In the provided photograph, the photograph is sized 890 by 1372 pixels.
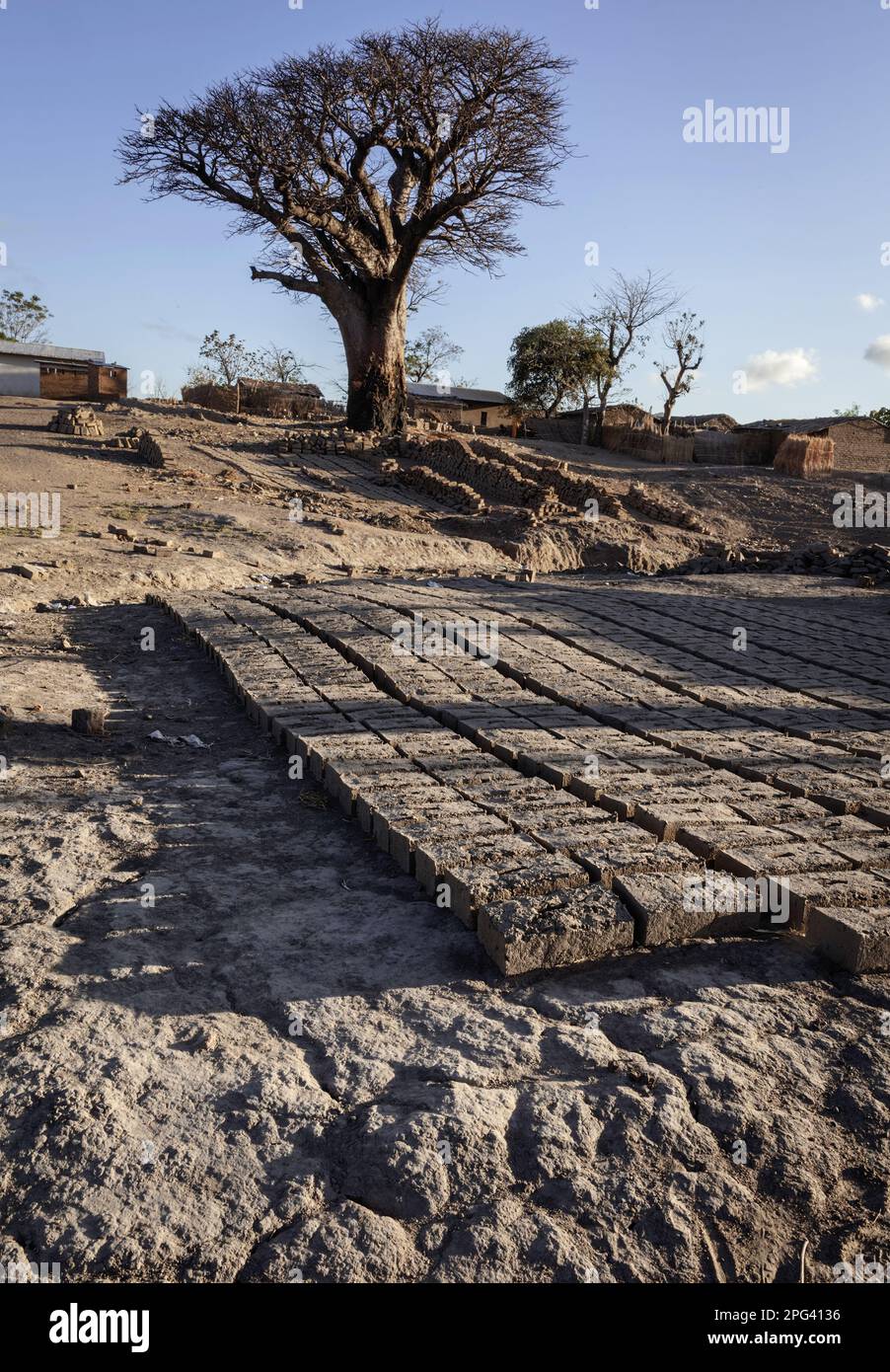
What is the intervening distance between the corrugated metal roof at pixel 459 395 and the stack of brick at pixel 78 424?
2130 cm

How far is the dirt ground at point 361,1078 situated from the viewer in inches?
85.6

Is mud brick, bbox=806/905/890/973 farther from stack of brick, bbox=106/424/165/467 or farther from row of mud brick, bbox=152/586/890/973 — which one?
stack of brick, bbox=106/424/165/467

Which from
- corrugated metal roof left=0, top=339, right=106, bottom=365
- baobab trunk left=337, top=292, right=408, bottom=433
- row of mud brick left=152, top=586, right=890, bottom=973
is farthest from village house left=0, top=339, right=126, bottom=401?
row of mud brick left=152, top=586, right=890, bottom=973

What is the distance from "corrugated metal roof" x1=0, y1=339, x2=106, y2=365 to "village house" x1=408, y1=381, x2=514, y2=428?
36.8ft

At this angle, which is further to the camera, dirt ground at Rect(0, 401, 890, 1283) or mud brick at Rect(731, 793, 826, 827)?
mud brick at Rect(731, 793, 826, 827)

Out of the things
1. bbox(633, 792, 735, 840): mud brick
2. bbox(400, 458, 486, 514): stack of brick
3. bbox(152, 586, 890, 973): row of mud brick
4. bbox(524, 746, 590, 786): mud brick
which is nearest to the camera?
bbox(152, 586, 890, 973): row of mud brick

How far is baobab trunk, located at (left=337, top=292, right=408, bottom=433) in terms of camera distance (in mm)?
22234

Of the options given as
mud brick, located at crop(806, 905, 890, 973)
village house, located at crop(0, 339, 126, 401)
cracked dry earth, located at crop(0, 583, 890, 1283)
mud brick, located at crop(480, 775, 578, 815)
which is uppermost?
village house, located at crop(0, 339, 126, 401)

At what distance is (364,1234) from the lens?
216cm

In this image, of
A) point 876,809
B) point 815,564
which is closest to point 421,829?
point 876,809

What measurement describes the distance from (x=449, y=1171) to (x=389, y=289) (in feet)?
71.6

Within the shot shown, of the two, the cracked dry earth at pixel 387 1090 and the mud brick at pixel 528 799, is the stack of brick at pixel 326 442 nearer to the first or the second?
the mud brick at pixel 528 799
